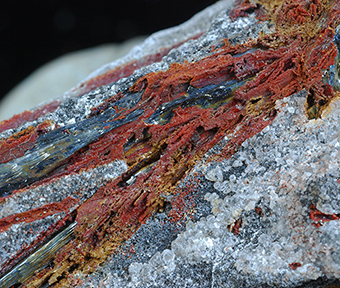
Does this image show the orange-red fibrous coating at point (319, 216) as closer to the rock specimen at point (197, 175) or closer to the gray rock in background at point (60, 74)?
the rock specimen at point (197, 175)

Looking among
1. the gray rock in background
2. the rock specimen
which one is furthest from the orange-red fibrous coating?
the gray rock in background

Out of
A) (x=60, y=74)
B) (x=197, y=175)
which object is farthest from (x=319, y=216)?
(x=60, y=74)

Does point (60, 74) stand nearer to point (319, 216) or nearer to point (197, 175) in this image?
point (197, 175)

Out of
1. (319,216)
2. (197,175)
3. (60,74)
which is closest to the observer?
(319,216)

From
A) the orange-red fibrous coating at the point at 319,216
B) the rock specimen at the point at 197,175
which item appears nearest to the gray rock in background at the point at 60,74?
the rock specimen at the point at 197,175

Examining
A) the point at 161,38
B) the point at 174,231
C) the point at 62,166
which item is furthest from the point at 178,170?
the point at 161,38

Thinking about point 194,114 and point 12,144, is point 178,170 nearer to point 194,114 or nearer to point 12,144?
point 194,114

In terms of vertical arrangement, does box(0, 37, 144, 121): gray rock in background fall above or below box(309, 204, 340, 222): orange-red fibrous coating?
above

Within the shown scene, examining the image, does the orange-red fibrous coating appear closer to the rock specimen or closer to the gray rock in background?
the rock specimen
